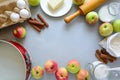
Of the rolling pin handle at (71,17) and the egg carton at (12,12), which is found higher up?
the egg carton at (12,12)

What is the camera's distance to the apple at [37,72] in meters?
0.82

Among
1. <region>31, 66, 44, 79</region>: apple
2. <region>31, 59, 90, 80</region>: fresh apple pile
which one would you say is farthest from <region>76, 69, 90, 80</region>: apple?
<region>31, 66, 44, 79</region>: apple

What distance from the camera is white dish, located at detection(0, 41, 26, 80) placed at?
2.68ft

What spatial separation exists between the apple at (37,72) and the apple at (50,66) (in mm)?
17

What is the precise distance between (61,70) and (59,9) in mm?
175

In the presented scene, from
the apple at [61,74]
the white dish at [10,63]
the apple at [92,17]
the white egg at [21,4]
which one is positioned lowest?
the apple at [61,74]

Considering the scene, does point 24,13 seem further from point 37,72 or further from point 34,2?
point 37,72

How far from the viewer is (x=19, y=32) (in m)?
0.83

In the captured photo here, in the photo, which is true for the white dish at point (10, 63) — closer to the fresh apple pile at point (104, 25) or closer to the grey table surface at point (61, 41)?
the grey table surface at point (61, 41)

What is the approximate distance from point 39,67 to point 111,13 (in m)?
0.26

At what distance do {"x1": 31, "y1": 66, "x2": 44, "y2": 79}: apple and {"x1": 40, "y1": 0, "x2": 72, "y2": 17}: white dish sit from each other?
6.2 inches

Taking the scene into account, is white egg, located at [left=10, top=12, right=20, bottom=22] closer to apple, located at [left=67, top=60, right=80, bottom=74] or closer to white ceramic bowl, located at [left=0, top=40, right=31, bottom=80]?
white ceramic bowl, located at [left=0, top=40, right=31, bottom=80]

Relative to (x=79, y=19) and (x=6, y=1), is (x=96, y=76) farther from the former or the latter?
(x=6, y=1)

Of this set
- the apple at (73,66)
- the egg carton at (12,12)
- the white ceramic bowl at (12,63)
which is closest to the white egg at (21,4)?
the egg carton at (12,12)
